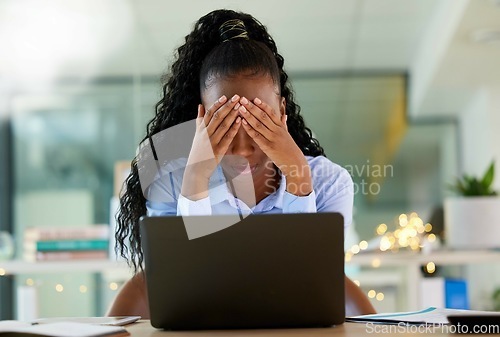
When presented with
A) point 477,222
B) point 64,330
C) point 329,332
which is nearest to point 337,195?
point 329,332

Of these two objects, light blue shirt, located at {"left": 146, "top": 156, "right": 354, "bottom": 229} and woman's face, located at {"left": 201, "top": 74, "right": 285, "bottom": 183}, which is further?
light blue shirt, located at {"left": 146, "top": 156, "right": 354, "bottom": 229}

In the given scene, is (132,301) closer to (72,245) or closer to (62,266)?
(62,266)

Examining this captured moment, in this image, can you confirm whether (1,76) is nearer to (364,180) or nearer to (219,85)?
(364,180)

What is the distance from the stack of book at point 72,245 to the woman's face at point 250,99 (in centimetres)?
230

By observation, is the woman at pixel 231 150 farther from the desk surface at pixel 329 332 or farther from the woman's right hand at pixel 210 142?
the desk surface at pixel 329 332

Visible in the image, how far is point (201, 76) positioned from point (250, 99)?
274 mm

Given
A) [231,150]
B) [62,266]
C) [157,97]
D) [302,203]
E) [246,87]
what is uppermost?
[157,97]

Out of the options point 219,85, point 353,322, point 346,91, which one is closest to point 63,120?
point 346,91

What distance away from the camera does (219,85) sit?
5.57ft

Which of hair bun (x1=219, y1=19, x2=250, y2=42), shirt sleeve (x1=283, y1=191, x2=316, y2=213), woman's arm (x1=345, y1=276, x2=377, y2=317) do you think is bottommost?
woman's arm (x1=345, y1=276, x2=377, y2=317)

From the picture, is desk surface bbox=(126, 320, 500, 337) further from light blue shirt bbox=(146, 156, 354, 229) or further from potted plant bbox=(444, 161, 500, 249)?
potted plant bbox=(444, 161, 500, 249)

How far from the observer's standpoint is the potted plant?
393cm

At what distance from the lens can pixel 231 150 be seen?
5.51 feet

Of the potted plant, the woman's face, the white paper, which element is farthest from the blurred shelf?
the white paper
